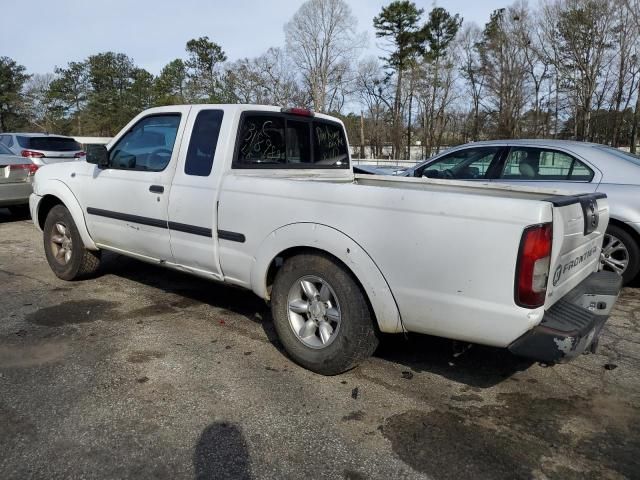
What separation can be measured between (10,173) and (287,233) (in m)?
7.84

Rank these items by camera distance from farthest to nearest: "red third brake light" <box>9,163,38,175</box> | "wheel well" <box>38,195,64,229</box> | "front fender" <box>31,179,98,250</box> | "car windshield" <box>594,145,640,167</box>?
"red third brake light" <box>9,163,38,175</box> < "wheel well" <box>38,195,64,229</box> < "car windshield" <box>594,145,640,167</box> < "front fender" <box>31,179,98,250</box>

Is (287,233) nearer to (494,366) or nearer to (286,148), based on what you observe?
(286,148)

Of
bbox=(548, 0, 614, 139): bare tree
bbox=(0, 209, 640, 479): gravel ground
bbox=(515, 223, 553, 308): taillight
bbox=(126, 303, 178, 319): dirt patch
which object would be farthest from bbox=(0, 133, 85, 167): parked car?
bbox=(548, 0, 614, 139): bare tree

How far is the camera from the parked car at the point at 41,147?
1068 cm

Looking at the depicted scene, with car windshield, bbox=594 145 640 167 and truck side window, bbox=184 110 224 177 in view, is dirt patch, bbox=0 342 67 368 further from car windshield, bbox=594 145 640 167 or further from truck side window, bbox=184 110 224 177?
car windshield, bbox=594 145 640 167

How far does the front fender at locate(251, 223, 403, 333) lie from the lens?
2885 millimetres

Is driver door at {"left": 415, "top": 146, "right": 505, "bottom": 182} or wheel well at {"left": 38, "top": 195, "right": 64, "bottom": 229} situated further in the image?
driver door at {"left": 415, "top": 146, "right": 505, "bottom": 182}

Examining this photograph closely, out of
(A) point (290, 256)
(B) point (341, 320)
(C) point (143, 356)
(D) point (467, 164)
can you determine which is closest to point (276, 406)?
(B) point (341, 320)

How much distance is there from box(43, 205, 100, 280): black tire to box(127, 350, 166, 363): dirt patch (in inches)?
79.6

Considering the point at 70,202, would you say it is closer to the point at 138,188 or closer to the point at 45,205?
the point at 45,205

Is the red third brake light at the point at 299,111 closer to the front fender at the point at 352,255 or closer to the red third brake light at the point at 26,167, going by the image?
the front fender at the point at 352,255

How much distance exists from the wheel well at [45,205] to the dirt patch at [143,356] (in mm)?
2554

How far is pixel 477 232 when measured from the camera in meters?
2.51

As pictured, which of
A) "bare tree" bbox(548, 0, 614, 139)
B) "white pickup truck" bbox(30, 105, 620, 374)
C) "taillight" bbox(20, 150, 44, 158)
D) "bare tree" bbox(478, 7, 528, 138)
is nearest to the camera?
"white pickup truck" bbox(30, 105, 620, 374)
